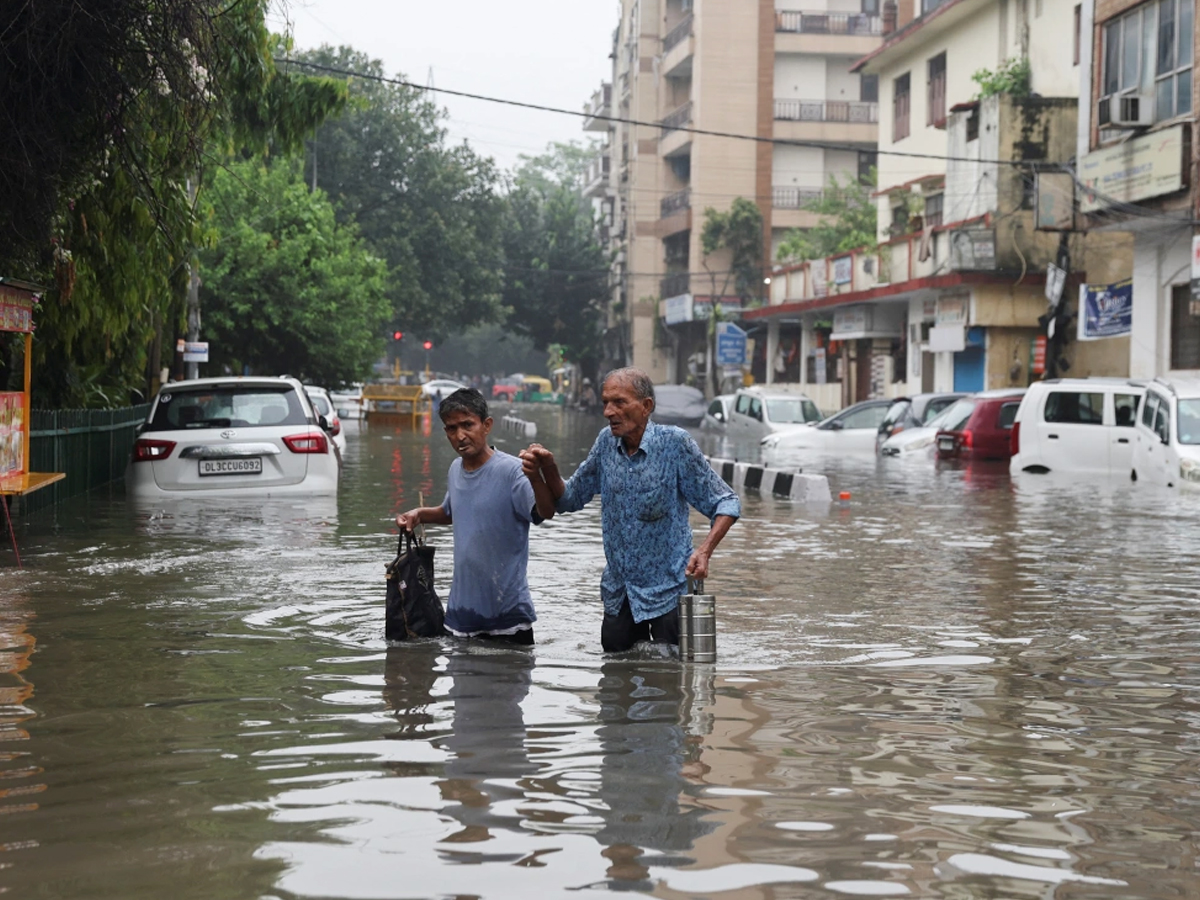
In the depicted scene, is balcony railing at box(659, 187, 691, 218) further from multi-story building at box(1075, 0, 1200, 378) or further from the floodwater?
the floodwater

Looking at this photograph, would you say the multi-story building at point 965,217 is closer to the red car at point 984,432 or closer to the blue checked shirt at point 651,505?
the red car at point 984,432

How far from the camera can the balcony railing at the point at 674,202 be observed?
7066 centimetres

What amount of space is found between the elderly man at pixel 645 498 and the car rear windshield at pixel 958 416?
70.1ft

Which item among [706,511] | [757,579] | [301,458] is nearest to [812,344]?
[301,458]

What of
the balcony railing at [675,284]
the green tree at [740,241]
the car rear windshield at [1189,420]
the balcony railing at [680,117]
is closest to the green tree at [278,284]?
the green tree at [740,241]

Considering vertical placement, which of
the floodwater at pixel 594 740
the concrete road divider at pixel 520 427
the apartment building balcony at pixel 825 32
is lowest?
the floodwater at pixel 594 740

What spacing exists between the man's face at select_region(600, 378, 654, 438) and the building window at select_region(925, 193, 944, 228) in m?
37.9

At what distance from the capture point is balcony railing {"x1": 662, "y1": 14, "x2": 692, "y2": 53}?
226 ft

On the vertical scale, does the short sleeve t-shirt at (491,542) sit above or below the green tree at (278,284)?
below

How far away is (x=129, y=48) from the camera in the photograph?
38.5 feet

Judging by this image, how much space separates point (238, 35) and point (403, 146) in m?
52.2

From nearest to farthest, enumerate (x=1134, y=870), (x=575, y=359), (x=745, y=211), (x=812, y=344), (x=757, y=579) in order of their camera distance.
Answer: (x=1134, y=870) < (x=757, y=579) < (x=812, y=344) < (x=745, y=211) < (x=575, y=359)

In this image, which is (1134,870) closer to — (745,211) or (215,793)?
(215,793)

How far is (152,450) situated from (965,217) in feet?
91.3
